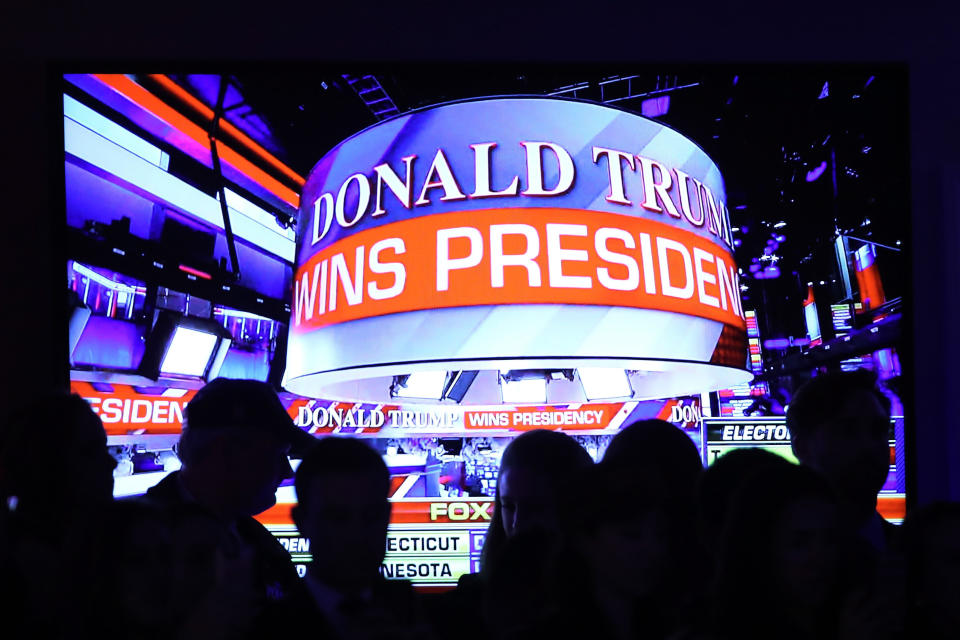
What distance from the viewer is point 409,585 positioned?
1.51m

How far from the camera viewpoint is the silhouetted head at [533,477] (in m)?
1.74

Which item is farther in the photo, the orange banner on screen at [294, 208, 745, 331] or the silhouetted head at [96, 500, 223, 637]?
the orange banner on screen at [294, 208, 745, 331]

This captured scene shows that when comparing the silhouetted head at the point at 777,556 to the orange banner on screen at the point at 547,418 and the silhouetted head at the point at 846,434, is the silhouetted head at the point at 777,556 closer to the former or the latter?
the silhouetted head at the point at 846,434

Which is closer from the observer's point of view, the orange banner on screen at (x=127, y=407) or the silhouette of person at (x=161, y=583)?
the silhouette of person at (x=161, y=583)

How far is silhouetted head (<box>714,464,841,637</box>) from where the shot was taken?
1324 mm

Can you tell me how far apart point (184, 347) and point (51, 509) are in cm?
106

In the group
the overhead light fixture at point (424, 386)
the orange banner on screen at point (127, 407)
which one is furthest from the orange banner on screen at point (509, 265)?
the orange banner on screen at point (127, 407)

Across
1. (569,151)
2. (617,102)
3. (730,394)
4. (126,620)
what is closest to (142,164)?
(569,151)

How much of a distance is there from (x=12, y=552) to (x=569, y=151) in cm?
185

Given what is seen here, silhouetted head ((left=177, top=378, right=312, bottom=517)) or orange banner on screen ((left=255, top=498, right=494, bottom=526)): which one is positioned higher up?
silhouetted head ((left=177, top=378, right=312, bottom=517))

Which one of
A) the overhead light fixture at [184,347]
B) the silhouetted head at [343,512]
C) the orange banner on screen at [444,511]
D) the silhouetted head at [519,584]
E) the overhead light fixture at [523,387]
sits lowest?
the orange banner on screen at [444,511]

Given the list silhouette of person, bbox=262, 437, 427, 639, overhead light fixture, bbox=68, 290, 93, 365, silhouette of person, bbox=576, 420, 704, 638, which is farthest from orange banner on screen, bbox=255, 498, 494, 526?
silhouette of person, bbox=576, 420, 704, 638

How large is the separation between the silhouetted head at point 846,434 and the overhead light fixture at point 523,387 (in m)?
0.92

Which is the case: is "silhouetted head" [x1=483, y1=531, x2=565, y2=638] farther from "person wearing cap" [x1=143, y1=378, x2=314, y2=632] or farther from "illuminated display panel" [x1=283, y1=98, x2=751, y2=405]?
"illuminated display panel" [x1=283, y1=98, x2=751, y2=405]
